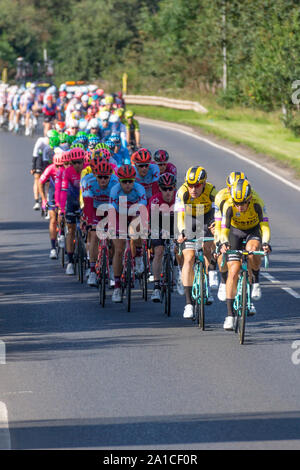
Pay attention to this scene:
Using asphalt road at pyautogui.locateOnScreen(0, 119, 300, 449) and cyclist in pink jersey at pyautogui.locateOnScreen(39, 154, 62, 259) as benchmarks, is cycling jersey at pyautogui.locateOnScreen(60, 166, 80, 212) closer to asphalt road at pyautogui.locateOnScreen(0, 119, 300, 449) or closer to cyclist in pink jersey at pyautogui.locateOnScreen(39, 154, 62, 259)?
cyclist in pink jersey at pyautogui.locateOnScreen(39, 154, 62, 259)

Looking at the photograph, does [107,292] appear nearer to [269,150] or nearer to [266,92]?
[269,150]

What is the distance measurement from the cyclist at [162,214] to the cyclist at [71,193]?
10.5ft

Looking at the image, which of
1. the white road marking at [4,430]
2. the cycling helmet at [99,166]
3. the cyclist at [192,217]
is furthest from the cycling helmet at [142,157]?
the white road marking at [4,430]

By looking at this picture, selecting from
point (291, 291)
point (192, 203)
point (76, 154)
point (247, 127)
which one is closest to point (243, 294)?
point (192, 203)

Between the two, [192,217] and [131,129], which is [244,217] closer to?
[192,217]

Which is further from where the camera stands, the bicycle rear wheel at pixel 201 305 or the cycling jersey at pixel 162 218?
the cycling jersey at pixel 162 218

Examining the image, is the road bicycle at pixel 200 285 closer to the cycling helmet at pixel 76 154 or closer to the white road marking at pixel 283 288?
the white road marking at pixel 283 288

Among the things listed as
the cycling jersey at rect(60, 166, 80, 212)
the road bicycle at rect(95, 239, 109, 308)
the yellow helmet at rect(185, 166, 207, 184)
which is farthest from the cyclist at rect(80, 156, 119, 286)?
the yellow helmet at rect(185, 166, 207, 184)

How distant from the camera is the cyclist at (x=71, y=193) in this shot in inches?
752

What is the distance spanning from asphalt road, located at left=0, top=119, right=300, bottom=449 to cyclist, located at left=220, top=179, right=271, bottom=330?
2.09 ft

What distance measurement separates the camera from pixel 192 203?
50.2 feet

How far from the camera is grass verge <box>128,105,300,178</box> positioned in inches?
1574

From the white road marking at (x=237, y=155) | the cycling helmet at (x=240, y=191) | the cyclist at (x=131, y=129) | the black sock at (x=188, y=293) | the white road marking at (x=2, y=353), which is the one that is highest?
the cycling helmet at (x=240, y=191)

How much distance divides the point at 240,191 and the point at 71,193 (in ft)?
19.6
